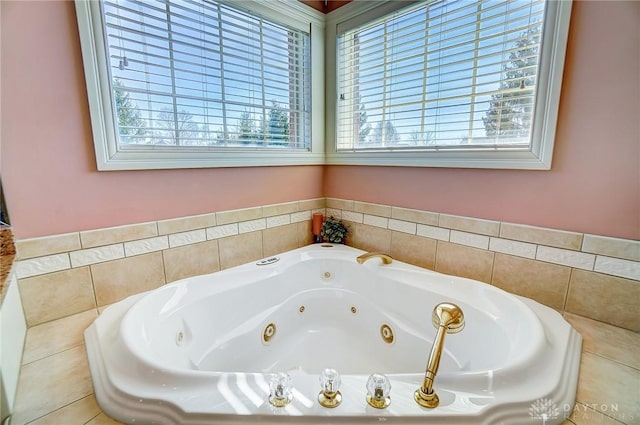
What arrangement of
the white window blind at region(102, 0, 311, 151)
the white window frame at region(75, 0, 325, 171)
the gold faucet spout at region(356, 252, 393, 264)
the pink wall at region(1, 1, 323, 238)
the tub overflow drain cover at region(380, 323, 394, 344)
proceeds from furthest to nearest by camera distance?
the gold faucet spout at region(356, 252, 393, 264) < the tub overflow drain cover at region(380, 323, 394, 344) < the white window blind at region(102, 0, 311, 151) < the white window frame at region(75, 0, 325, 171) < the pink wall at region(1, 1, 323, 238)

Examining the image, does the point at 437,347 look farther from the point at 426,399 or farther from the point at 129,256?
the point at 129,256

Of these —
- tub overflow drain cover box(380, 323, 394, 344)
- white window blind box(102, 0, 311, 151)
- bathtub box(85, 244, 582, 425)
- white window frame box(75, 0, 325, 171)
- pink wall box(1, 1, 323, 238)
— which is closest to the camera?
bathtub box(85, 244, 582, 425)

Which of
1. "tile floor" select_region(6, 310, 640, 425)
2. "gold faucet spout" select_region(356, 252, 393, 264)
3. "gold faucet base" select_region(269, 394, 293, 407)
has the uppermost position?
"gold faucet spout" select_region(356, 252, 393, 264)

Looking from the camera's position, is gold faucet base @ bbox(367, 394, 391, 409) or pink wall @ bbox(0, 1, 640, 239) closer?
gold faucet base @ bbox(367, 394, 391, 409)

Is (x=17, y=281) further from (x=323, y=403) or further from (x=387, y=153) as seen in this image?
(x=387, y=153)

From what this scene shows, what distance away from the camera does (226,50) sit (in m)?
1.68

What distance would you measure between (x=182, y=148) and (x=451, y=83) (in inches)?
58.8

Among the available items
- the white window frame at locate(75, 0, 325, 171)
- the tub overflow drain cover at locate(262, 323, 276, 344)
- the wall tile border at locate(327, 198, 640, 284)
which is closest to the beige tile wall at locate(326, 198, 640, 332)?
the wall tile border at locate(327, 198, 640, 284)

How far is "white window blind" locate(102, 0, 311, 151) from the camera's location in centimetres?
137

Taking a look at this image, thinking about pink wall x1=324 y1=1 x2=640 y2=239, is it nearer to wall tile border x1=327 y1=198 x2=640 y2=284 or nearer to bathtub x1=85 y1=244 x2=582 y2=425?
wall tile border x1=327 y1=198 x2=640 y2=284

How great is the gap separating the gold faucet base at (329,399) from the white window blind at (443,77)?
1.35m

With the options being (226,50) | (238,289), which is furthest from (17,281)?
(226,50)

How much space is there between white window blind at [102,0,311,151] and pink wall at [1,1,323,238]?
14 cm

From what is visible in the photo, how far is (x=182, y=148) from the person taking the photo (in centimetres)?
157
